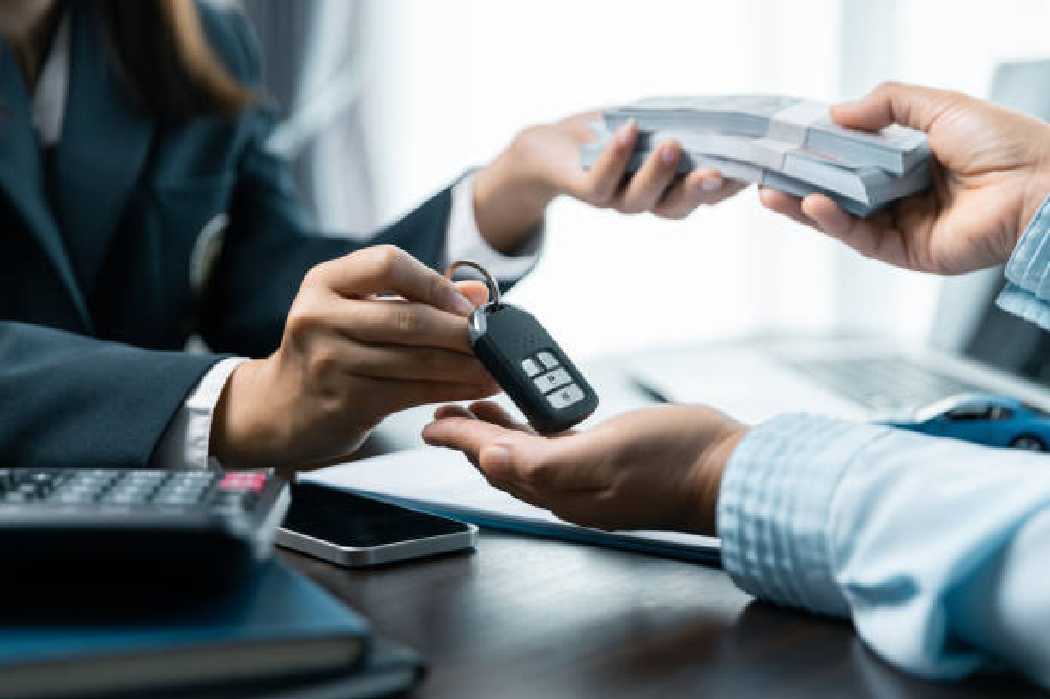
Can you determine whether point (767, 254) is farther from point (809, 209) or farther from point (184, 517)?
point (184, 517)

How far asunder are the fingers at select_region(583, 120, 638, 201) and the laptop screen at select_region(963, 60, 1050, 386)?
46 centimetres

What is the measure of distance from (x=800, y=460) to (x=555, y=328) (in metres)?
1.69

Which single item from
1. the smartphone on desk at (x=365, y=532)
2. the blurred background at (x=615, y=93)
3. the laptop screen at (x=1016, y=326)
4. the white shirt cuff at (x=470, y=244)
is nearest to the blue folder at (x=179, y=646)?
the smartphone on desk at (x=365, y=532)

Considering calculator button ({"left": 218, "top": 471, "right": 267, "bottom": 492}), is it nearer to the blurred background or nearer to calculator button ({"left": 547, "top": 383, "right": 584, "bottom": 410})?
calculator button ({"left": 547, "top": 383, "right": 584, "bottom": 410})

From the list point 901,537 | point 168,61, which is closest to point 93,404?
point 901,537

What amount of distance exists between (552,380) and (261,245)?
785mm

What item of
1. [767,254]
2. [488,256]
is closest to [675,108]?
[488,256]

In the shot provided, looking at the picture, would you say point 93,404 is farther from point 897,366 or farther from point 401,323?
point 897,366

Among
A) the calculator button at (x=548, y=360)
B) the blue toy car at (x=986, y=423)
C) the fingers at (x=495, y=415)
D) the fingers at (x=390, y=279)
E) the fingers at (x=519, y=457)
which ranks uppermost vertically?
the fingers at (x=390, y=279)

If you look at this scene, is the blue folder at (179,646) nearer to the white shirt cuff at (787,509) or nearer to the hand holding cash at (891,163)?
the white shirt cuff at (787,509)

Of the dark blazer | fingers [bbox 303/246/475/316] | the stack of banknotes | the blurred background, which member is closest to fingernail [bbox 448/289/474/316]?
fingers [bbox 303/246/475/316]

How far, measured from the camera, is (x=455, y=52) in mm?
2100

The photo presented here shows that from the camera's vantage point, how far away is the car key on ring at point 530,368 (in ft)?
2.12

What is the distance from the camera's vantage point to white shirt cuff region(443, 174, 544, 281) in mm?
1193
